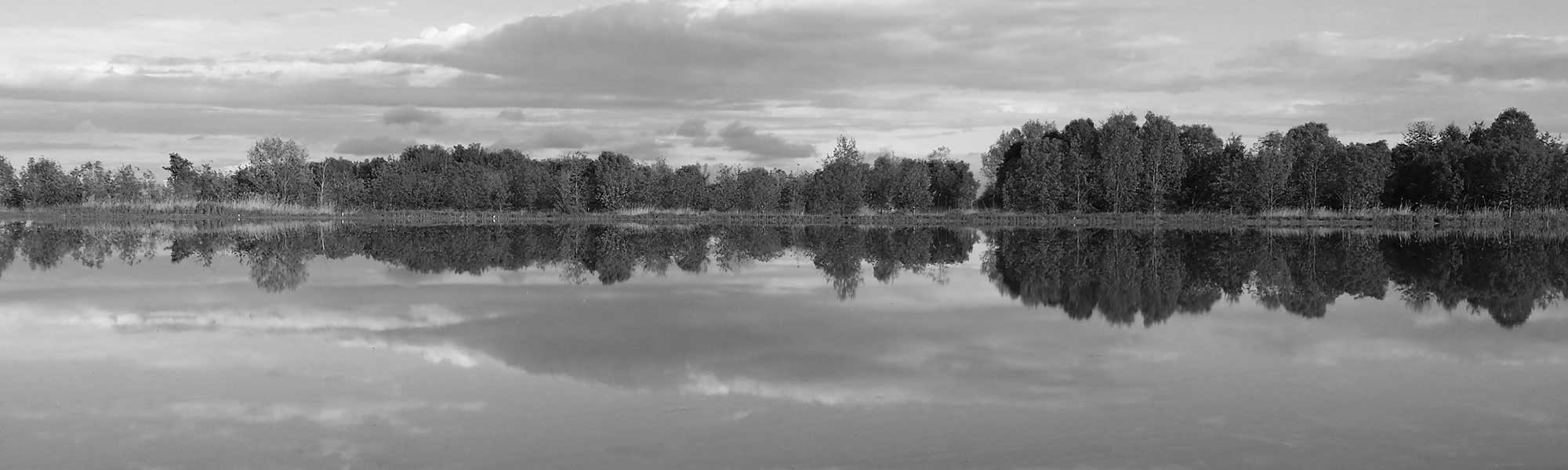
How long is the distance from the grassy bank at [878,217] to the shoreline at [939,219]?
0.11 feet

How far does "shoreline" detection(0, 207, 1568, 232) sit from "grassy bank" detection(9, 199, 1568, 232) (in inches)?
1.4

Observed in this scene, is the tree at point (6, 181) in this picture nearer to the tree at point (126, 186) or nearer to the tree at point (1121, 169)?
the tree at point (126, 186)

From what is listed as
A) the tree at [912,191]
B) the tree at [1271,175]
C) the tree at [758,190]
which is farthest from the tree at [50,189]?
the tree at [1271,175]

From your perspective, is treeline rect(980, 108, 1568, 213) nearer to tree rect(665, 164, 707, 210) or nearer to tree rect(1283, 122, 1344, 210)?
tree rect(1283, 122, 1344, 210)

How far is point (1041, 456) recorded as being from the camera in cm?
673

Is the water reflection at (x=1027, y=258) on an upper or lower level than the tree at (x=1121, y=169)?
lower

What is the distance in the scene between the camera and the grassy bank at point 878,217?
47625 millimetres

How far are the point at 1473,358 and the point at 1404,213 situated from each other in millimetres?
43068

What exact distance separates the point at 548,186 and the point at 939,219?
20.8 m

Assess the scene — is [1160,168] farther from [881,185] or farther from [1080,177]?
[881,185]

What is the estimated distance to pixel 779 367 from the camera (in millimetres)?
9750

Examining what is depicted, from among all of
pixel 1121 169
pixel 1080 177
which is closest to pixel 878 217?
pixel 1080 177

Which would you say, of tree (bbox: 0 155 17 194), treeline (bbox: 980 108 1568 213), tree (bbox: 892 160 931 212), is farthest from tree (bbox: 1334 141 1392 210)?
tree (bbox: 0 155 17 194)

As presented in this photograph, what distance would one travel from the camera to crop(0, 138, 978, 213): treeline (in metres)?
58.1
